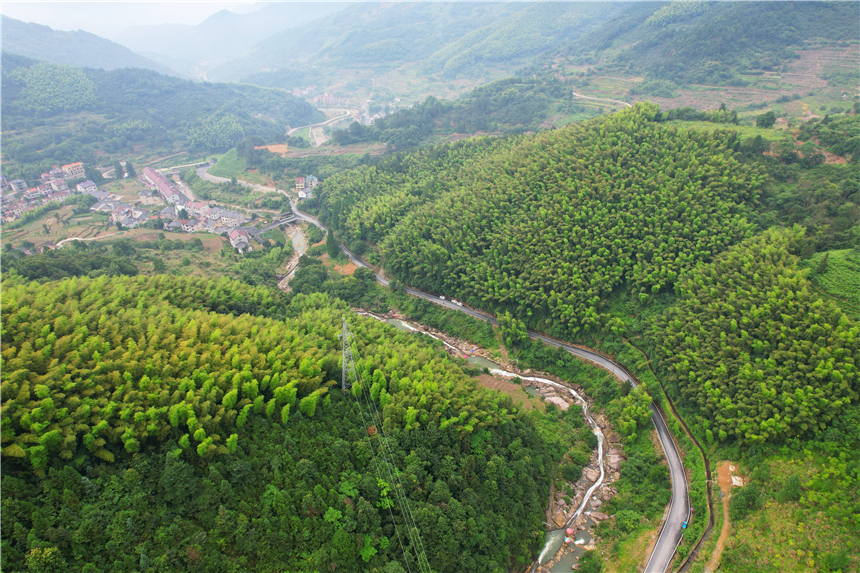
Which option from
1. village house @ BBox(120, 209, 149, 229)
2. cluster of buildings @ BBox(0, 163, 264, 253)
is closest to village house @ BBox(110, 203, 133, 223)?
cluster of buildings @ BBox(0, 163, 264, 253)

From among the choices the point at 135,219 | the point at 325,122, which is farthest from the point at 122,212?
the point at 325,122

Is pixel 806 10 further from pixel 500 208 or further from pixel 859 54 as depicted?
pixel 500 208

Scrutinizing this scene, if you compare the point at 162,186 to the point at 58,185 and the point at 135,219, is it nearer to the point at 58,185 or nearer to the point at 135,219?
the point at 58,185

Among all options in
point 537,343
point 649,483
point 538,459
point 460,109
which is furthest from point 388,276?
point 460,109

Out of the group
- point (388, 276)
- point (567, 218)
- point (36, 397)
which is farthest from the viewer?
point (388, 276)

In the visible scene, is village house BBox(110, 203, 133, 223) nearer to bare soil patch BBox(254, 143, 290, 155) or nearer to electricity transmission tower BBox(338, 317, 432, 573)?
bare soil patch BBox(254, 143, 290, 155)

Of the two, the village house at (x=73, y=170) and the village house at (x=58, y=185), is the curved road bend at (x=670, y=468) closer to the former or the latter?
the village house at (x=58, y=185)

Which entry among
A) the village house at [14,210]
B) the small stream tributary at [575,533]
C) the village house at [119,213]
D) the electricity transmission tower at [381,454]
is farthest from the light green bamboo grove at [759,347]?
the village house at [14,210]
